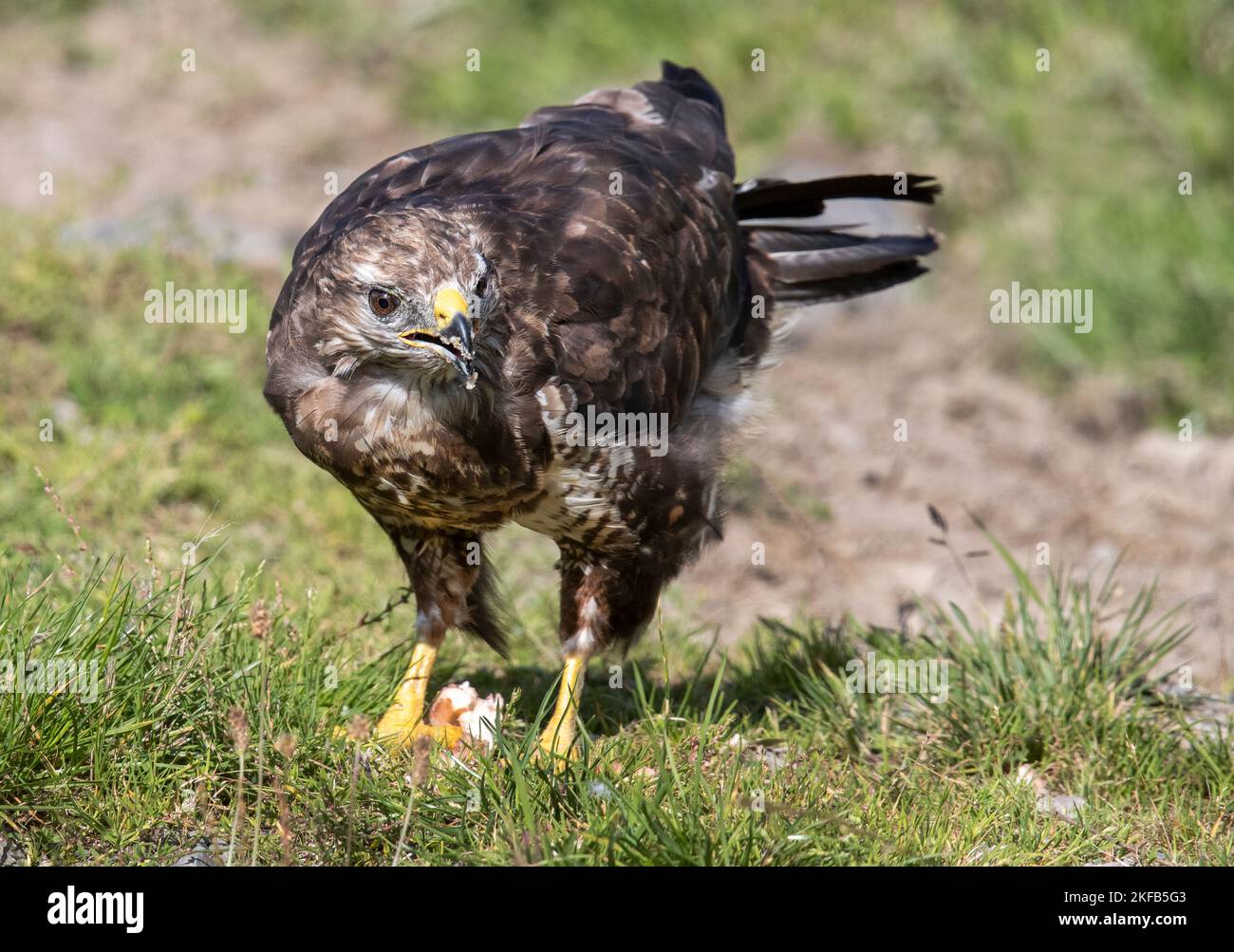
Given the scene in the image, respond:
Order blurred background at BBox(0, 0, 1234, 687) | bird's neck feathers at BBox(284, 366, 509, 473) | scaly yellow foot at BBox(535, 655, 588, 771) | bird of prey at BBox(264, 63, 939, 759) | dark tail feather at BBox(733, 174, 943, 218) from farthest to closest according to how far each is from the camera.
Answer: blurred background at BBox(0, 0, 1234, 687)
dark tail feather at BBox(733, 174, 943, 218)
scaly yellow foot at BBox(535, 655, 588, 771)
bird's neck feathers at BBox(284, 366, 509, 473)
bird of prey at BBox(264, 63, 939, 759)

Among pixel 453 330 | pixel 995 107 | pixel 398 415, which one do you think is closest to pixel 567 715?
pixel 398 415

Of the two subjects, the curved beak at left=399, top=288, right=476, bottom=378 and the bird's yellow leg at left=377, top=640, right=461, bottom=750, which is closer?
the curved beak at left=399, top=288, right=476, bottom=378

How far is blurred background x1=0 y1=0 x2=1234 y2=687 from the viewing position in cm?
600

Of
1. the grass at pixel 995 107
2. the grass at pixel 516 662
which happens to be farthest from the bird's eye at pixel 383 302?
the grass at pixel 995 107

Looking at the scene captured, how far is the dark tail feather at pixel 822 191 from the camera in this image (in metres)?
5.25

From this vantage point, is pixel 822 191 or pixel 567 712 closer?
pixel 567 712

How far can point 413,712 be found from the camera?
14.5 feet

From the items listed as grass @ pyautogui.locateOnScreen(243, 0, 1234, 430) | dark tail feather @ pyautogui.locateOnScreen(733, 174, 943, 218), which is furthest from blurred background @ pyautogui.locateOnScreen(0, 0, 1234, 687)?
dark tail feather @ pyautogui.locateOnScreen(733, 174, 943, 218)

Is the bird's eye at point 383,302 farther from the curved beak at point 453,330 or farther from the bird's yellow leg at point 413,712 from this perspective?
the bird's yellow leg at point 413,712

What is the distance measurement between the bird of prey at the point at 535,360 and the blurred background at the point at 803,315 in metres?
0.51

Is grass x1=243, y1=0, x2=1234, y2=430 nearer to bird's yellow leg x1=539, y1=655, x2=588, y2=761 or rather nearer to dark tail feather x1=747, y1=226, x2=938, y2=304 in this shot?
dark tail feather x1=747, y1=226, x2=938, y2=304

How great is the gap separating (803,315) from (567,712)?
2163mm

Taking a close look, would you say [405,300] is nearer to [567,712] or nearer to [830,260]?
[567,712]

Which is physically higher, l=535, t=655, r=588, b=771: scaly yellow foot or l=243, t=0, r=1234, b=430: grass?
l=243, t=0, r=1234, b=430: grass
